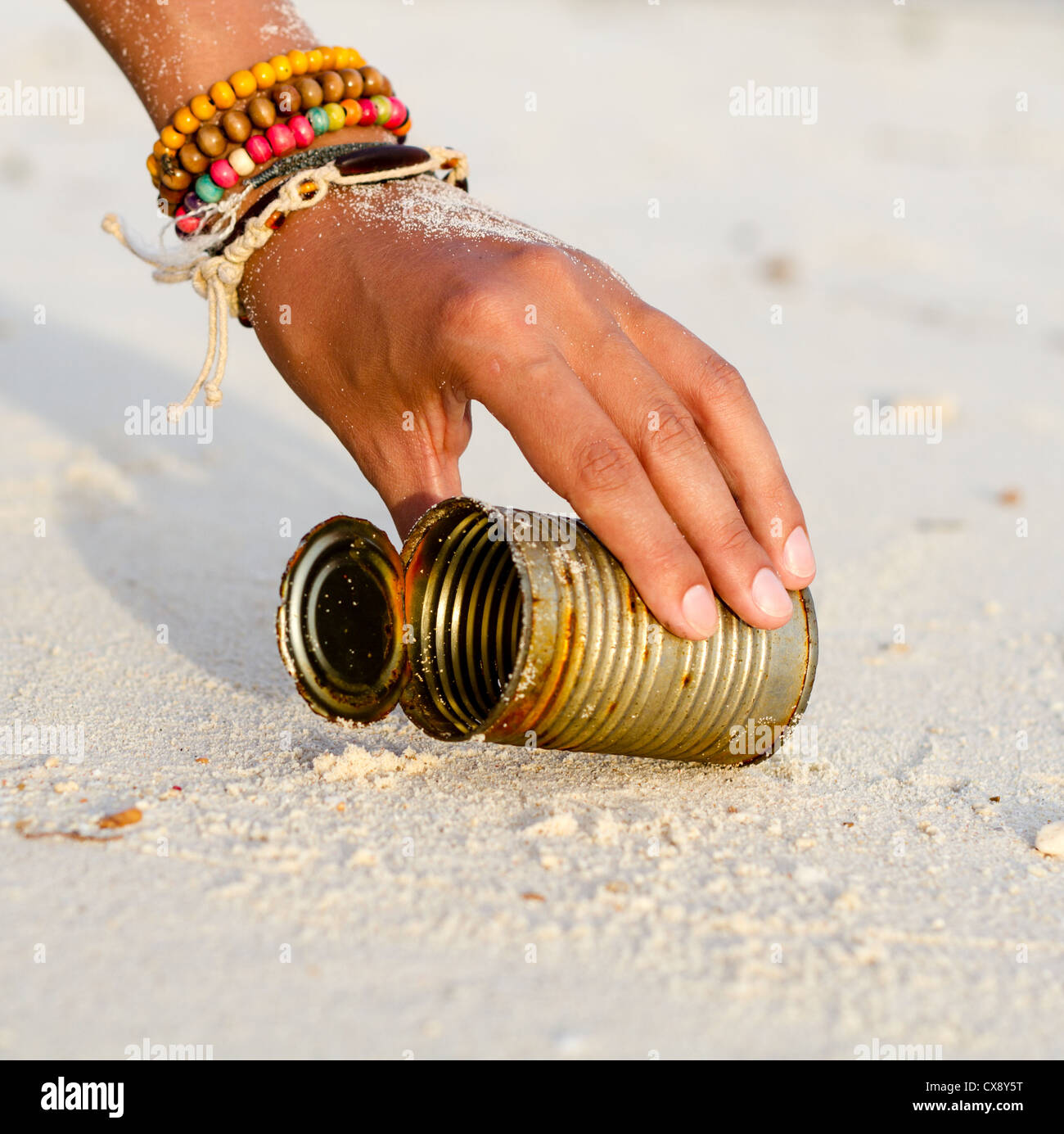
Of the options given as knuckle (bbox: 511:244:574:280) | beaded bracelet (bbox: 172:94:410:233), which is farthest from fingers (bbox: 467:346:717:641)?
beaded bracelet (bbox: 172:94:410:233)

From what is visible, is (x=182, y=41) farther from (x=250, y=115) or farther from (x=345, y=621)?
(x=345, y=621)

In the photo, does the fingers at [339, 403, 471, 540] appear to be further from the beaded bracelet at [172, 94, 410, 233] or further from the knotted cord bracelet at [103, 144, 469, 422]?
the beaded bracelet at [172, 94, 410, 233]

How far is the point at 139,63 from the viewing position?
2.72m

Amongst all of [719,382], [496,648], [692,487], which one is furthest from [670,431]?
[496,648]

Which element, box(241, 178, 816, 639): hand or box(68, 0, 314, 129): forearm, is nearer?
box(241, 178, 816, 639): hand

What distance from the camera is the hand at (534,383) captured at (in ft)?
7.36

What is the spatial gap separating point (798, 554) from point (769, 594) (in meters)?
0.13

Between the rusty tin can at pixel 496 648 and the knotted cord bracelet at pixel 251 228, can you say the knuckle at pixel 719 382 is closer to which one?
the rusty tin can at pixel 496 648

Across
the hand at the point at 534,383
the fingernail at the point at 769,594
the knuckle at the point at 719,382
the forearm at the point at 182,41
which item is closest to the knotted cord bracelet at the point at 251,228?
the hand at the point at 534,383

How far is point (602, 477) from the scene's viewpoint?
222 centimetres

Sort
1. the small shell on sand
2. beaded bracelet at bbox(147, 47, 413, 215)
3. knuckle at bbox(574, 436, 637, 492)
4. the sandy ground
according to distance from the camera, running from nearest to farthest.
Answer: the sandy ground → knuckle at bbox(574, 436, 637, 492) → the small shell on sand → beaded bracelet at bbox(147, 47, 413, 215)

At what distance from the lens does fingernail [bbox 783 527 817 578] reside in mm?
2389

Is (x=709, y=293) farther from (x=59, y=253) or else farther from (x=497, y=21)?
(x=497, y=21)

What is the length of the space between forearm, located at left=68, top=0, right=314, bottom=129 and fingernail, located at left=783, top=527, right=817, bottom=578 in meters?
1.54
